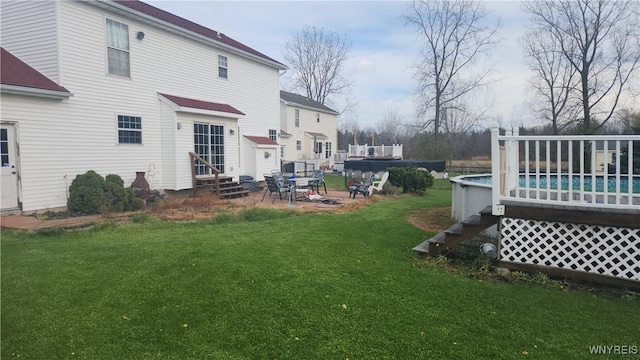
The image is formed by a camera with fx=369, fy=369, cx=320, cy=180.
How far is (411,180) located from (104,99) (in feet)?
34.9

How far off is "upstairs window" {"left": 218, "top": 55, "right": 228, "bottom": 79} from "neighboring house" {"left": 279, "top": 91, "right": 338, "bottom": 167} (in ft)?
32.5

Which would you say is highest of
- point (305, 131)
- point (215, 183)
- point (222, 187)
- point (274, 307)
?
point (305, 131)

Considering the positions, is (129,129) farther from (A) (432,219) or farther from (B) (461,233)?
(B) (461,233)

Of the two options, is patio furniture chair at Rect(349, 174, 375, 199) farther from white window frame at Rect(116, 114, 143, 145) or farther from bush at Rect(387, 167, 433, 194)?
white window frame at Rect(116, 114, 143, 145)

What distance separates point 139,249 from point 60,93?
6259mm

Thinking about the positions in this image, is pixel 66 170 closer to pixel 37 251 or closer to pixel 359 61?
pixel 37 251

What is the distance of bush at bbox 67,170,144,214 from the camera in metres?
9.52

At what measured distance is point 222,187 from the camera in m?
13.3

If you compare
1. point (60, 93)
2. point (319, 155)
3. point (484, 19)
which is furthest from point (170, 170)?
point (484, 19)

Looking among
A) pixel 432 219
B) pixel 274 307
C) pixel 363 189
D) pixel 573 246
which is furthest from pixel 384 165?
pixel 274 307

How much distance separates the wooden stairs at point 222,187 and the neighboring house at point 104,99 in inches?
17.8

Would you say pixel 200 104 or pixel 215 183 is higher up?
pixel 200 104

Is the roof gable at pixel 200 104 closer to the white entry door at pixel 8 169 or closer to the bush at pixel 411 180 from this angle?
the white entry door at pixel 8 169

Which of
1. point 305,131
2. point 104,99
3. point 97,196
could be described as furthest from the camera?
point 305,131
